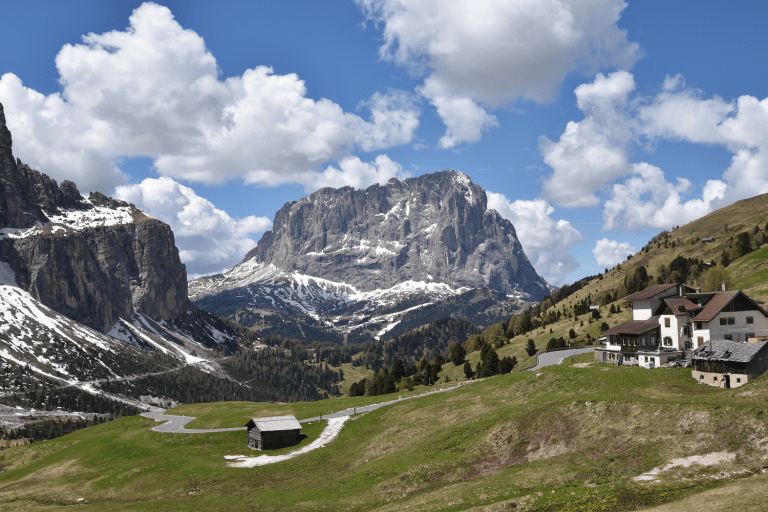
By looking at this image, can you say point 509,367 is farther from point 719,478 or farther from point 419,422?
point 719,478

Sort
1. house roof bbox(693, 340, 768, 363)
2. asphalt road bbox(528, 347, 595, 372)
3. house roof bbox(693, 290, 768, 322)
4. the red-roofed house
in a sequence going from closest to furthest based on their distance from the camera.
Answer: house roof bbox(693, 340, 768, 363)
house roof bbox(693, 290, 768, 322)
the red-roofed house
asphalt road bbox(528, 347, 595, 372)

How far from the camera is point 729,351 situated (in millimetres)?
57000

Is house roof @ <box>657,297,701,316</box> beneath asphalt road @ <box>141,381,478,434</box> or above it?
above

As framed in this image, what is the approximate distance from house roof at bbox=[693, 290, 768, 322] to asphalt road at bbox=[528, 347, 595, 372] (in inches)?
1205

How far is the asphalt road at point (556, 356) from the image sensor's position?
329ft

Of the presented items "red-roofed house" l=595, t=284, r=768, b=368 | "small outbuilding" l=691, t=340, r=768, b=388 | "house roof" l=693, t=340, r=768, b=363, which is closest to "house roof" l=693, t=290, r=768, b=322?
"red-roofed house" l=595, t=284, r=768, b=368

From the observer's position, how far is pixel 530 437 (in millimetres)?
51000

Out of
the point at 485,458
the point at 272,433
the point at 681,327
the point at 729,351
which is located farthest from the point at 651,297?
the point at 272,433

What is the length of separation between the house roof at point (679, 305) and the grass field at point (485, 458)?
47.0 feet

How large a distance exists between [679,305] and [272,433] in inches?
2541

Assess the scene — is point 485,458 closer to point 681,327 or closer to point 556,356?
point 681,327

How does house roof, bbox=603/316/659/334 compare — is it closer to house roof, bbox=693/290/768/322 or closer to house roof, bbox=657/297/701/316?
house roof, bbox=657/297/701/316

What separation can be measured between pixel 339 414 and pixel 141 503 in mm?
39208

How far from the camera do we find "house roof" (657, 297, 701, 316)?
253 ft
